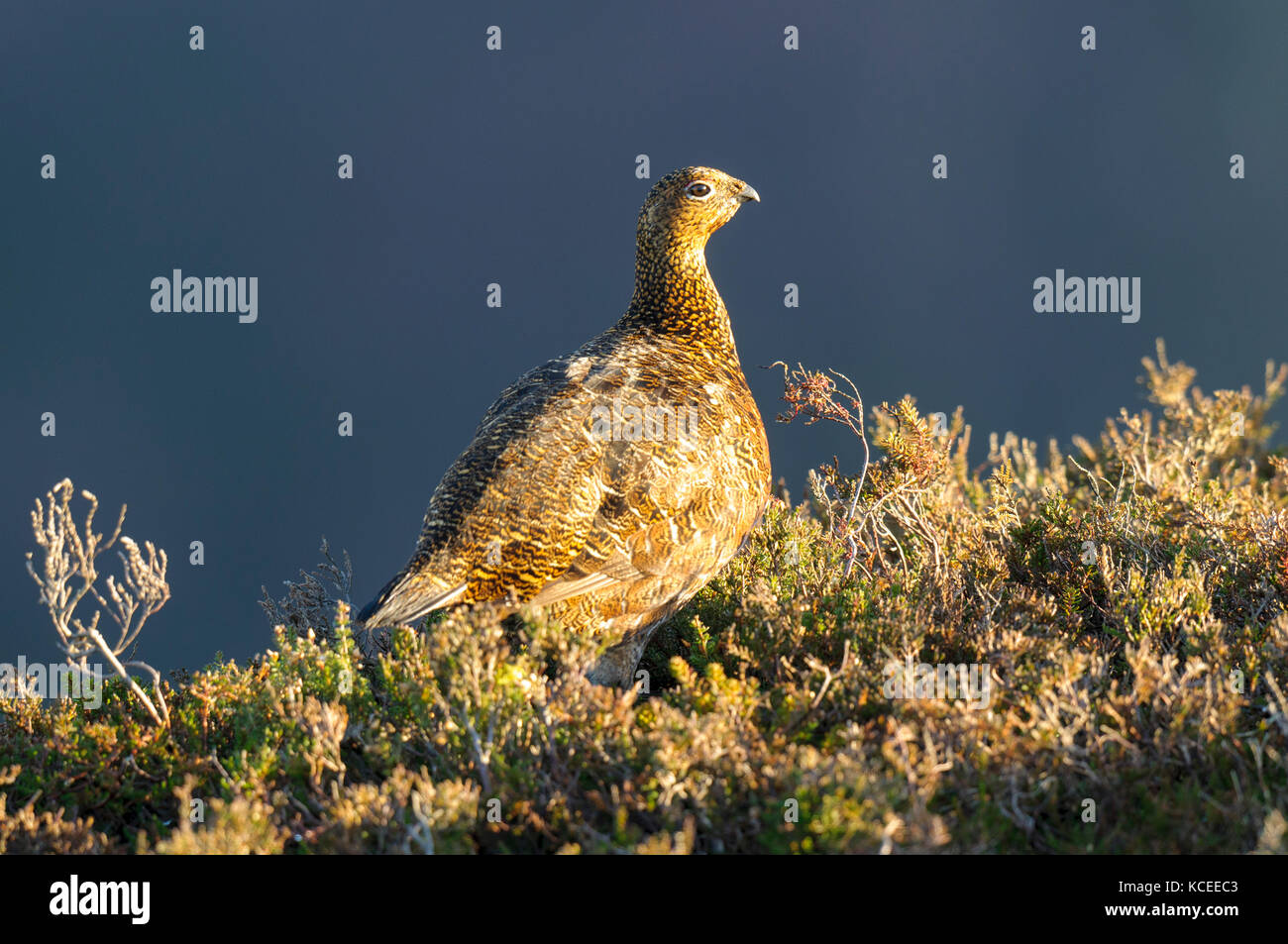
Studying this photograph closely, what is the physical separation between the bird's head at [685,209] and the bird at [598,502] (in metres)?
0.87

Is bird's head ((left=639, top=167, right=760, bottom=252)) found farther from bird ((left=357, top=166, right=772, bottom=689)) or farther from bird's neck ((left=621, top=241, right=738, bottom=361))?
bird ((left=357, top=166, right=772, bottom=689))

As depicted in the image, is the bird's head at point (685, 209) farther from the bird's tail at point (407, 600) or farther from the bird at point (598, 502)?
the bird's tail at point (407, 600)

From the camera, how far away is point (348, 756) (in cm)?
356

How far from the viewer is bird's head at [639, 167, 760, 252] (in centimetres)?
523

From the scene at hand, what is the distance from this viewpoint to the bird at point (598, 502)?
12.6ft

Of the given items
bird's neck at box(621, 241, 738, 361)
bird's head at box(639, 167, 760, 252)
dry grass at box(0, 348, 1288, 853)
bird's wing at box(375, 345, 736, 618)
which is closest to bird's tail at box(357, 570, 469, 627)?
bird's wing at box(375, 345, 736, 618)

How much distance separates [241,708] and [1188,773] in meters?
3.37

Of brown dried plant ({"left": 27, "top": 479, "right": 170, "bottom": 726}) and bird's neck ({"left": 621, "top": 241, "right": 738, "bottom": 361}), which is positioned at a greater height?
bird's neck ({"left": 621, "top": 241, "right": 738, "bottom": 361})

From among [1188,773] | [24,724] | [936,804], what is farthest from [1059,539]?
[24,724]

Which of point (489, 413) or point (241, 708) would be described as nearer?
point (241, 708)

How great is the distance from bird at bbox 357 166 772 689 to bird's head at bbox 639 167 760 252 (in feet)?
2.84
